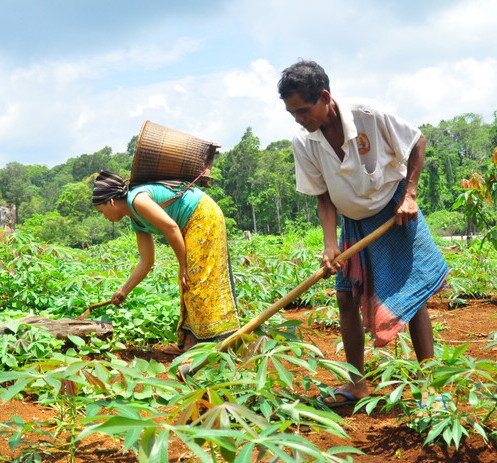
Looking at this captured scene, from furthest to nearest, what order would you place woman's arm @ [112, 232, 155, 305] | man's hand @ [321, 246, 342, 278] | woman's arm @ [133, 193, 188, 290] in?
woman's arm @ [112, 232, 155, 305]
woman's arm @ [133, 193, 188, 290]
man's hand @ [321, 246, 342, 278]

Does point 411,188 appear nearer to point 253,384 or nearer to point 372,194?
point 372,194

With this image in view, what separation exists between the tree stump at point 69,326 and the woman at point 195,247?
0.68m

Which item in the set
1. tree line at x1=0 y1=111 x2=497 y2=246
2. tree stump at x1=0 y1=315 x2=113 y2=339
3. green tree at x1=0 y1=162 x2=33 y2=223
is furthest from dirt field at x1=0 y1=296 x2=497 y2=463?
green tree at x1=0 y1=162 x2=33 y2=223

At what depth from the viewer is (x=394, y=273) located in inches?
99.8

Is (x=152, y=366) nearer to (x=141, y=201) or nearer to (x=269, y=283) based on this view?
(x=141, y=201)

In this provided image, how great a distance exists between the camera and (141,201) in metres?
2.85

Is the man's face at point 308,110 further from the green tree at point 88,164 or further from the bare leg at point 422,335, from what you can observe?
the green tree at point 88,164

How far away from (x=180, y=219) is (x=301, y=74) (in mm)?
1062

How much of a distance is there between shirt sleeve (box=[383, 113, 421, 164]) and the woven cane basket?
3.54ft

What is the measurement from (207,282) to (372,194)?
0.95 meters

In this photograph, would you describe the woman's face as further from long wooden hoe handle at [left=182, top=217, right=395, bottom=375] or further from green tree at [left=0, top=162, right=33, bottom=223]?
green tree at [left=0, top=162, right=33, bottom=223]

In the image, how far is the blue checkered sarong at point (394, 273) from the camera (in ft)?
8.09

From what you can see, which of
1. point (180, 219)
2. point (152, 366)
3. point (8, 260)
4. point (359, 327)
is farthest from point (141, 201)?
point (8, 260)

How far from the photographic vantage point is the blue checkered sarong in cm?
247
